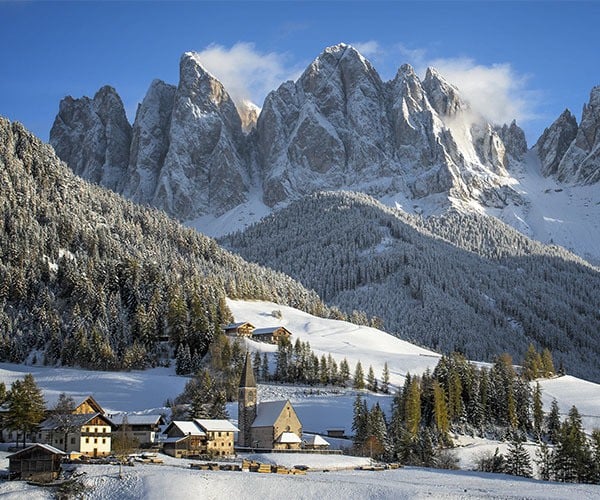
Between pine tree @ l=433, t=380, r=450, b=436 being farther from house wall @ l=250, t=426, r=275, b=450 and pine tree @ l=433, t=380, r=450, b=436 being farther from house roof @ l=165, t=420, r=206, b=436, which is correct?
house roof @ l=165, t=420, r=206, b=436

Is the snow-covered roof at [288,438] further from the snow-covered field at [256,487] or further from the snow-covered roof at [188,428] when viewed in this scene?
the snow-covered field at [256,487]

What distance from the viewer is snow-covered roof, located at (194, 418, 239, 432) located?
88.6 metres

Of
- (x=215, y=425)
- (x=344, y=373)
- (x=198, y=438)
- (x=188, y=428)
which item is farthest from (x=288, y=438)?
(x=344, y=373)

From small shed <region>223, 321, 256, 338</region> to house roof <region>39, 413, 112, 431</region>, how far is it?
206 feet

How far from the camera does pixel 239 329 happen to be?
148875mm

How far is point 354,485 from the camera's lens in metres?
65.5

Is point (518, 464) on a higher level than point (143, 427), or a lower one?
lower

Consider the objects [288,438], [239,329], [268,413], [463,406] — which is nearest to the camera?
[288,438]

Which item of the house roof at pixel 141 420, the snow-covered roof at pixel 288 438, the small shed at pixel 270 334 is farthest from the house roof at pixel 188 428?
the small shed at pixel 270 334

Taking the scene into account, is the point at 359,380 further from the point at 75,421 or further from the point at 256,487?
the point at 256,487

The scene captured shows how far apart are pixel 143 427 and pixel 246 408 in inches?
475

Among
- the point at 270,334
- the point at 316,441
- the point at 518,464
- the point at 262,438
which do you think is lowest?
the point at 518,464

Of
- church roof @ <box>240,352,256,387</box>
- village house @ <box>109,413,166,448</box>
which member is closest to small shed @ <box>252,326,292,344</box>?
church roof @ <box>240,352,256,387</box>

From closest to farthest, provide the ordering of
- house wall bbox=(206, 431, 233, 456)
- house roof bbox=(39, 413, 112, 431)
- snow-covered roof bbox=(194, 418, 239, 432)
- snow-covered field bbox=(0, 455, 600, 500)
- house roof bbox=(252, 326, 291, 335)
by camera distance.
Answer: snow-covered field bbox=(0, 455, 600, 500) → house roof bbox=(39, 413, 112, 431) → house wall bbox=(206, 431, 233, 456) → snow-covered roof bbox=(194, 418, 239, 432) → house roof bbox=(252, 326, 291, 335)
